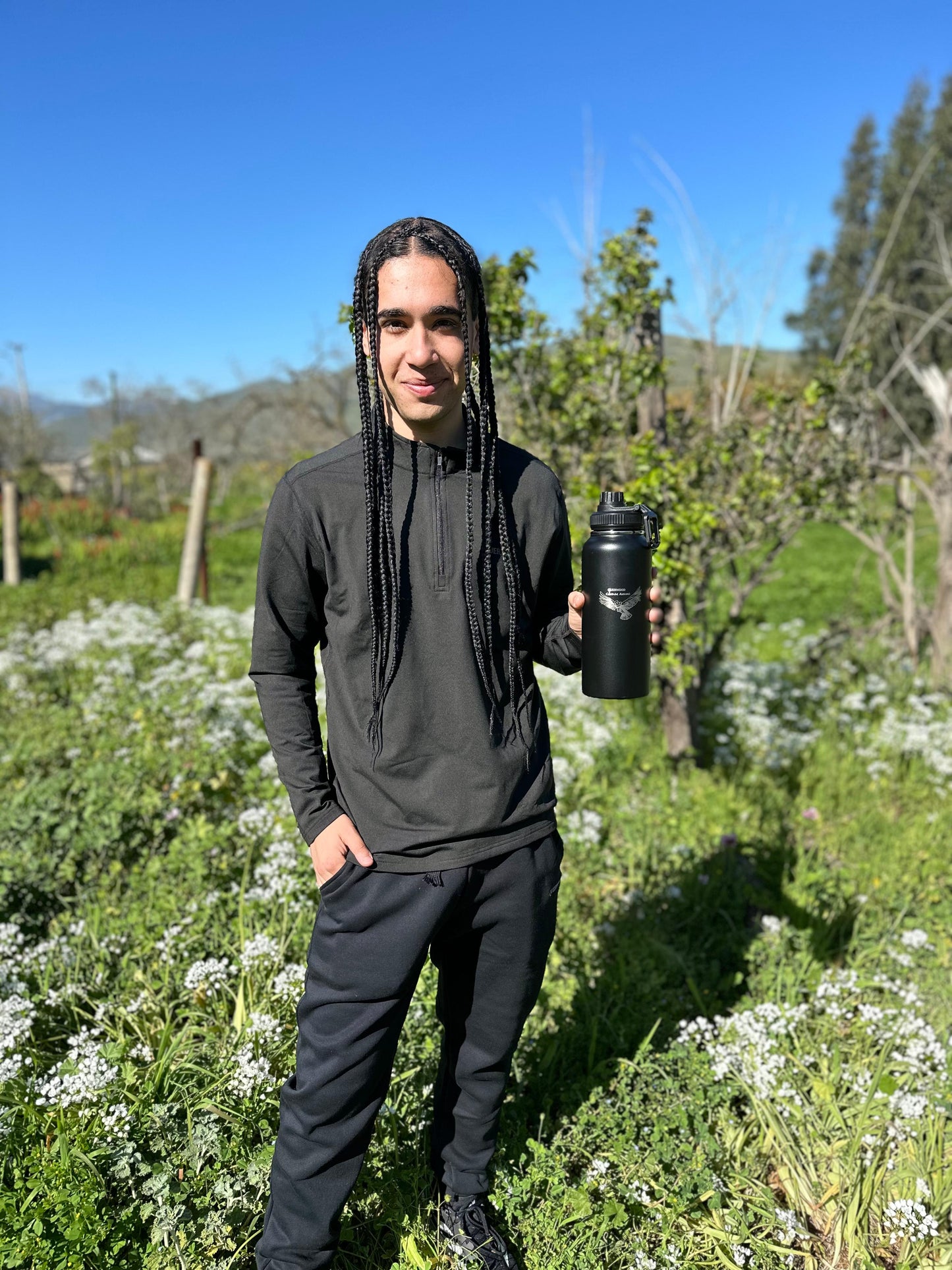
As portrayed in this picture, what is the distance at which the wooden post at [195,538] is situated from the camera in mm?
9016

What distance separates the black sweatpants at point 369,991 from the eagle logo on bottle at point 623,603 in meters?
0.52

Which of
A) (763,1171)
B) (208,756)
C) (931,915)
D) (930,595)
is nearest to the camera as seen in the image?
(763,1171)

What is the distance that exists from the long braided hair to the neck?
0.7 inches

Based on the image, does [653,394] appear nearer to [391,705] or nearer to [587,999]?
[587,999]

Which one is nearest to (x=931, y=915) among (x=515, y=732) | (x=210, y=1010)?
(x=515, y=732)

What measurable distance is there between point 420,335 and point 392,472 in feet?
0.89

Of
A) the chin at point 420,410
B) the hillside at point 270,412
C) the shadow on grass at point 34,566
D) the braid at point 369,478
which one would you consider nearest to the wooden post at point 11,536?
the shadow on grass at point 34,566

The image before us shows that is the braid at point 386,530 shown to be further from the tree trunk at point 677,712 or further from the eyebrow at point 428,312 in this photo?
the tree trunk at point 677,712

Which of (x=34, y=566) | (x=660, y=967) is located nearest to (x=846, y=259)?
(x=34, y=566)

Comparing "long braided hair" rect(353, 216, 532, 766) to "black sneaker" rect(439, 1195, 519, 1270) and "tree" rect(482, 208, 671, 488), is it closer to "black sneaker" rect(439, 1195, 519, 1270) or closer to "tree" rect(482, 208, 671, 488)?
"black sneaker" rect(439, 1195, 519, 1270)

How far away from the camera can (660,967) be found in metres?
3.03

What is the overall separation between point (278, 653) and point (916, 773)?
13.3 feet

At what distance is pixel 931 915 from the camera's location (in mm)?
3385

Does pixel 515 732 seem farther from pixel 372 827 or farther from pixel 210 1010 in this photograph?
pixel 210 1010
